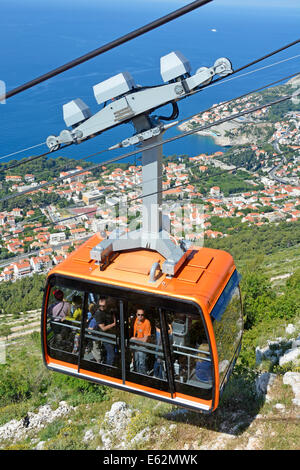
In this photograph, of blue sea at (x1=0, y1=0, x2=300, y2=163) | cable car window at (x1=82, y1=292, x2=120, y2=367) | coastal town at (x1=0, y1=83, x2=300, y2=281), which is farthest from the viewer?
blue sea at (x1=0, y1=0, x2=300, y2=163)

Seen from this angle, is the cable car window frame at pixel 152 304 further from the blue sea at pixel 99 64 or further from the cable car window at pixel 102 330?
the blue sea at pixel 99 64

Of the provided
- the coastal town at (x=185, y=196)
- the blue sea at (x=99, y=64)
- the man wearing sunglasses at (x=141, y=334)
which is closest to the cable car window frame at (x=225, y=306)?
the man wearing sunglasses at (x=141, y=334)

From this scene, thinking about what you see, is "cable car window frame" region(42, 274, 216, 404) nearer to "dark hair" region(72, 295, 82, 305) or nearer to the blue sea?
"dark hair" region(72, 295, 82, 305)

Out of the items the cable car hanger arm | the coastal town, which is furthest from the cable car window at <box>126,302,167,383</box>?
the coastal town

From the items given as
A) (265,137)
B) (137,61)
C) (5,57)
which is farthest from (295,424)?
A: (5,57)

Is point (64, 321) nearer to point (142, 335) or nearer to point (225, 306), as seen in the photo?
point (142, 335)

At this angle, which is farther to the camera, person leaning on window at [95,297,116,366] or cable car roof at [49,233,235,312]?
person leaning on window at [95,297,116,366]

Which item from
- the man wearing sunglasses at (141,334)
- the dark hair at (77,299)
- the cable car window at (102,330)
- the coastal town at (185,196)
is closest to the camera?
the man wearing sunglasses at (141,334)
